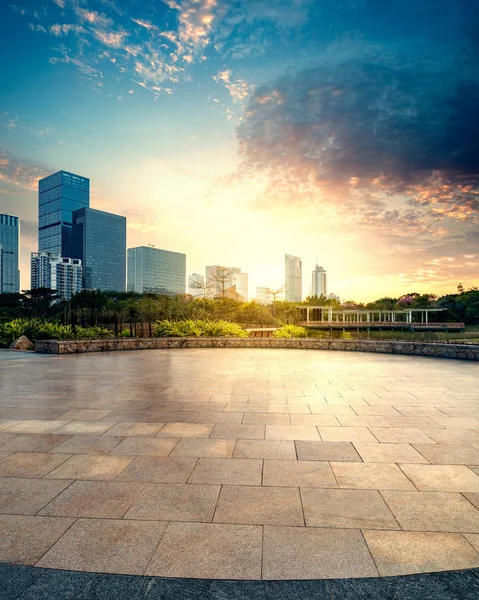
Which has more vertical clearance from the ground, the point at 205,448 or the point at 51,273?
the point at 51,273

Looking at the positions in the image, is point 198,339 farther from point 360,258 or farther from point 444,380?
point 360,258

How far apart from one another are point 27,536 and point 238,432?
2.97 metres

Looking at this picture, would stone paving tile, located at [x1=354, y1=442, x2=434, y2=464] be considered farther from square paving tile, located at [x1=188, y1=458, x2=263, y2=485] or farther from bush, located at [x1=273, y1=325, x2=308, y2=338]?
bush, located at [x1=273, y1=325, x2=308, y2=338]

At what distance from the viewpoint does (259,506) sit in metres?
3.21

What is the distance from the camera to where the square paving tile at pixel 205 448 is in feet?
14.5

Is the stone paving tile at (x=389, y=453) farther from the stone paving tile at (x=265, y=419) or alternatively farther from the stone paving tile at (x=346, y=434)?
the stone paving tile at (x=265, y=419)

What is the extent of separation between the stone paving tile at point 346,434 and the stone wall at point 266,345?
11.0 m

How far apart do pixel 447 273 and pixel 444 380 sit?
2970 cm

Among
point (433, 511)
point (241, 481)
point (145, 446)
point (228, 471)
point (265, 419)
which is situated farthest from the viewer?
point (265, 419)

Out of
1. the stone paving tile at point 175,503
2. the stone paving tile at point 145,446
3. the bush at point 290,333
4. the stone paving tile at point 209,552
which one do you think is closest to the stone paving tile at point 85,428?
the stone paving tile at point 145,446

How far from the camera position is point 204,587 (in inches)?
88.0

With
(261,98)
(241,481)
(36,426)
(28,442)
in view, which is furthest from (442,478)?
(261,98)

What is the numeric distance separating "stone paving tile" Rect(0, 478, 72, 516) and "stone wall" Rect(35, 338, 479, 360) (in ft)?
42.1

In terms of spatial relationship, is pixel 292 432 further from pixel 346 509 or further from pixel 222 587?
pixel 222 587
